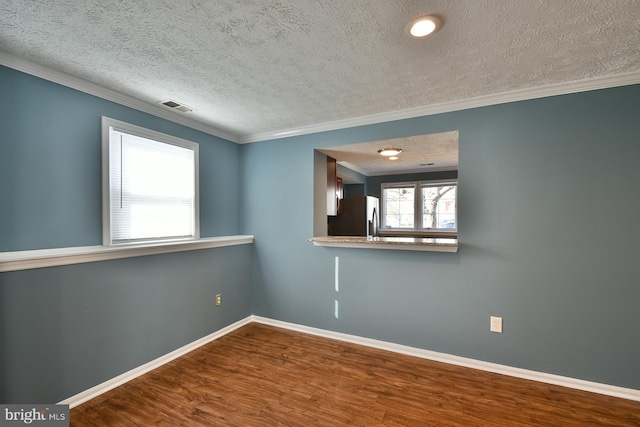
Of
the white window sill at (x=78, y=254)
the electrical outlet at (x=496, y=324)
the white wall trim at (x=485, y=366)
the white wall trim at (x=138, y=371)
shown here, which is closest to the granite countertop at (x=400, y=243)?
the electrical outlet at (x=496, y=324)

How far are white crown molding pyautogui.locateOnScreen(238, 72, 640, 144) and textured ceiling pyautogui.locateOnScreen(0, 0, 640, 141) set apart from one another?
0.07 meters

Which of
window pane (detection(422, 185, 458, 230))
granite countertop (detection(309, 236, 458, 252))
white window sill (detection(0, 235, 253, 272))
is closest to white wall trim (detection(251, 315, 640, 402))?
granite countertop (detection(309, 236, 458, 252))

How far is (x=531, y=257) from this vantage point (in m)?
2.30

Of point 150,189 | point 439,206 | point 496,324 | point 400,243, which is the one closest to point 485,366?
point 496,324

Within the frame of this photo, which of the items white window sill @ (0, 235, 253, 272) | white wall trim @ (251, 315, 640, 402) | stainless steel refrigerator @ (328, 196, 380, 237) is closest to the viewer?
white window sill @ (0, 235, 253, 272)

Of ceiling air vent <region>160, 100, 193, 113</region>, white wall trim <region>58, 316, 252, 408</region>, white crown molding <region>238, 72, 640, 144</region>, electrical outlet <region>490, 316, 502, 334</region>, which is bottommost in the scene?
white wall trim <region>58, 316, 252, 408</region>

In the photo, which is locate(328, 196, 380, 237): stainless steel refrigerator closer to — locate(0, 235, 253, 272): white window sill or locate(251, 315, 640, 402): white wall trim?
locate(251, 315, 640, 402): white wall trim

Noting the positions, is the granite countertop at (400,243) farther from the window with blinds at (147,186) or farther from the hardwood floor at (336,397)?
the window with blinds at (147,186)

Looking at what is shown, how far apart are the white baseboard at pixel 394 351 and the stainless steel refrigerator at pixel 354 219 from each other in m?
1.55

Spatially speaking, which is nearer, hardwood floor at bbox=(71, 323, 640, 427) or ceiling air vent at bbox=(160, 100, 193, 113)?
hardwood floor at bbox=(71, 323, 640, 427)

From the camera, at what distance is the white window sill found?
169cm

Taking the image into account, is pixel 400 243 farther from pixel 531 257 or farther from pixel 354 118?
pixel 354 118

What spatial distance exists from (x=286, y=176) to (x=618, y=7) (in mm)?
2852

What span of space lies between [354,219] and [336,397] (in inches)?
101
